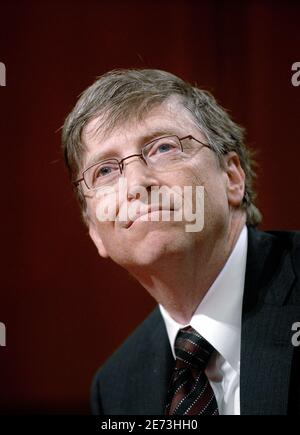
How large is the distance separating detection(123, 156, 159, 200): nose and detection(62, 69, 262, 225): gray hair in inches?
3.2

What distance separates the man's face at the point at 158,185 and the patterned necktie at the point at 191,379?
0.57ft

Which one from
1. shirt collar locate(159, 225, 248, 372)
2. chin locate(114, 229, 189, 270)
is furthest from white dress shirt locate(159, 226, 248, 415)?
chin locate(114, 229, 189, 270)

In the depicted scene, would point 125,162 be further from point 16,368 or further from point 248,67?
point 16,368

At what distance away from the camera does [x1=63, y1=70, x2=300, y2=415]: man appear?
1.19 m

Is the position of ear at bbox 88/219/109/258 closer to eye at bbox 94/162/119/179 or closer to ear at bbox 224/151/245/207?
eye at bbox 94/162/119/179

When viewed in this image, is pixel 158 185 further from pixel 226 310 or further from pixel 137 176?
pixel 226 310

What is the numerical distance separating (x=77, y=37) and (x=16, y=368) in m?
0.77

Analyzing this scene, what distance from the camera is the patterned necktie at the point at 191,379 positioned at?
1.25 m

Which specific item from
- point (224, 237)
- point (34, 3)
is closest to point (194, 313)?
point (224, 237)

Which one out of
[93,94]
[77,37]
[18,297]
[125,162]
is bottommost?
[18,297]

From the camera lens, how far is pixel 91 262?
5.35ft

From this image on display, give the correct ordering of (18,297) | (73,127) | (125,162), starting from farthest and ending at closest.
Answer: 1. (18,297)
2. (73,127)
3. (125,162)

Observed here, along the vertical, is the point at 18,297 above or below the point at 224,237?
below

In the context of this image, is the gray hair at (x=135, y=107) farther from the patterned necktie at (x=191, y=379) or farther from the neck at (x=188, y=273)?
the patterned necktie at (x=191, y=379)
